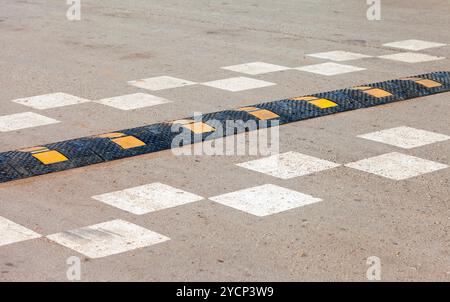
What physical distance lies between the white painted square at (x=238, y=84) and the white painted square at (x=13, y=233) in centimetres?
445

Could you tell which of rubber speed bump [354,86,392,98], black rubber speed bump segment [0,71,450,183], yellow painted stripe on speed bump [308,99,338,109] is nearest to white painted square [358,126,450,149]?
black rubber speed bump segment [0,71,450,183]

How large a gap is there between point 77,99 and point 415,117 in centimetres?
344

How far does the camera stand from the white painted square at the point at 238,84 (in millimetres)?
10680

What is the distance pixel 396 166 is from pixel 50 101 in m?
3.92

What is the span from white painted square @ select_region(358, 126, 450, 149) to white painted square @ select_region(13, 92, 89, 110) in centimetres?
312

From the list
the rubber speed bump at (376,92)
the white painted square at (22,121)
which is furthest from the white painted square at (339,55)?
the white painted square at (22,121)

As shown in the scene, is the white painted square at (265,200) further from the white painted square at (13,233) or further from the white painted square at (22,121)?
the white painted square at (22,121)

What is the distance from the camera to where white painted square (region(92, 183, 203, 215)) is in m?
6.86

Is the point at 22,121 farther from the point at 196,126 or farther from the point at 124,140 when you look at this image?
the point at 196,126

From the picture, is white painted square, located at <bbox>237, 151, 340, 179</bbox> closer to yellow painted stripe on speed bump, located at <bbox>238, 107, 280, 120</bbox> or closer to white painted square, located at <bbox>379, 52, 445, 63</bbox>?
yellow painted stripe on speed bump, located at <bbox>238, 107, 280, 120</bbox>

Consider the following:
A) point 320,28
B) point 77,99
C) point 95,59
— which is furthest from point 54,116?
point 320,28

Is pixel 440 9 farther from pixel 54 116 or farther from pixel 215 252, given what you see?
pixel 215 252

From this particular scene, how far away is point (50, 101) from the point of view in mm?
10039

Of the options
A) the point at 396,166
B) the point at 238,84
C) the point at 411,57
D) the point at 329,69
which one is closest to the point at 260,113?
the point at 238,84
